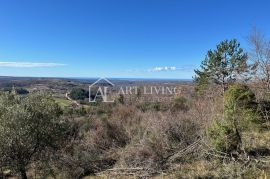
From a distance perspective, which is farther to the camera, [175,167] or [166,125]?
[166,125]

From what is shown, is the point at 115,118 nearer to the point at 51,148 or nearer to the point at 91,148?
the point at 91,148

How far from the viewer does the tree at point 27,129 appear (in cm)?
874

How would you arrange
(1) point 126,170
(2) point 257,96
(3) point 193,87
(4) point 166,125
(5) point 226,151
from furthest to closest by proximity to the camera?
(3) point 193,87 → (2) point 257,96 → (4) point 166,125 → (1) point 126,170 → (5) point 226,151

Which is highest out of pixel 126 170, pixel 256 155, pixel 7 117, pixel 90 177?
pixel 7 117

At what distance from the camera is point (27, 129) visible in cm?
891

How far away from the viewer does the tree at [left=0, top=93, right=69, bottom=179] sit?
874 cm

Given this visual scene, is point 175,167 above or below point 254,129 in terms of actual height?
below

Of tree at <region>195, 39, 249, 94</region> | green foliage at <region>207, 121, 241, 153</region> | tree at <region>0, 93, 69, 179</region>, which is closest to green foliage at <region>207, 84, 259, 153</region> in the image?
green foliage at <region>207, 121, 241, 153</region>

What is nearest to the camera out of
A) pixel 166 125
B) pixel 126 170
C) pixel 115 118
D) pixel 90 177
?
pixel 126 170

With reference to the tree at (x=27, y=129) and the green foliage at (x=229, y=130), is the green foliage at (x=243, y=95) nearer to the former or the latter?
the green foliage at (x=229, y=130)

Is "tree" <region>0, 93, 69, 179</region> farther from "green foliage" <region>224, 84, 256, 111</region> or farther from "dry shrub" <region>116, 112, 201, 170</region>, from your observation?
"green foliage" <region>224, 84, 256, 111</region>

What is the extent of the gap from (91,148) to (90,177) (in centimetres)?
350

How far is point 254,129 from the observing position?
34.2ft

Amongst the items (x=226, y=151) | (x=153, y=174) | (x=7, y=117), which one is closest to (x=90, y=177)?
(x=153, y=174)
